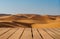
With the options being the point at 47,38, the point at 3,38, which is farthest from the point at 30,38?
the point at 3,38

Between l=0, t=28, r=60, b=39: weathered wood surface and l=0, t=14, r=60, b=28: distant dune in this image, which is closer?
l=0, t=28, r=60, b=39: weathered wood surface

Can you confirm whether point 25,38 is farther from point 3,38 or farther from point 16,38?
point 3,38

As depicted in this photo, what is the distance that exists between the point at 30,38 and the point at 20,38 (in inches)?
7.4

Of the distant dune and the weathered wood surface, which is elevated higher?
the weathered wood surface

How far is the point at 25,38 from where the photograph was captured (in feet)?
10.0

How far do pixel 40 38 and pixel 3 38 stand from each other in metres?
0.69

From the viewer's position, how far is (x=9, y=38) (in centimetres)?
294

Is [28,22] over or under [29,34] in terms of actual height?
under

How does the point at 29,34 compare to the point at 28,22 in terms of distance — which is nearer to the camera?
the point at 29,34

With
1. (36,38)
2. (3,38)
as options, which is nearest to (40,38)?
(36,38)

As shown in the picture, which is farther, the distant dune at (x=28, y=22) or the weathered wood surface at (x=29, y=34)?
the distant dune at (x=28, y=22)

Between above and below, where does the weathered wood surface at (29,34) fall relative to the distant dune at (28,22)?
above

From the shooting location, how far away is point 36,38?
305 centimetres

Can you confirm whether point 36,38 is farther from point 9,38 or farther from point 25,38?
point 9,38
